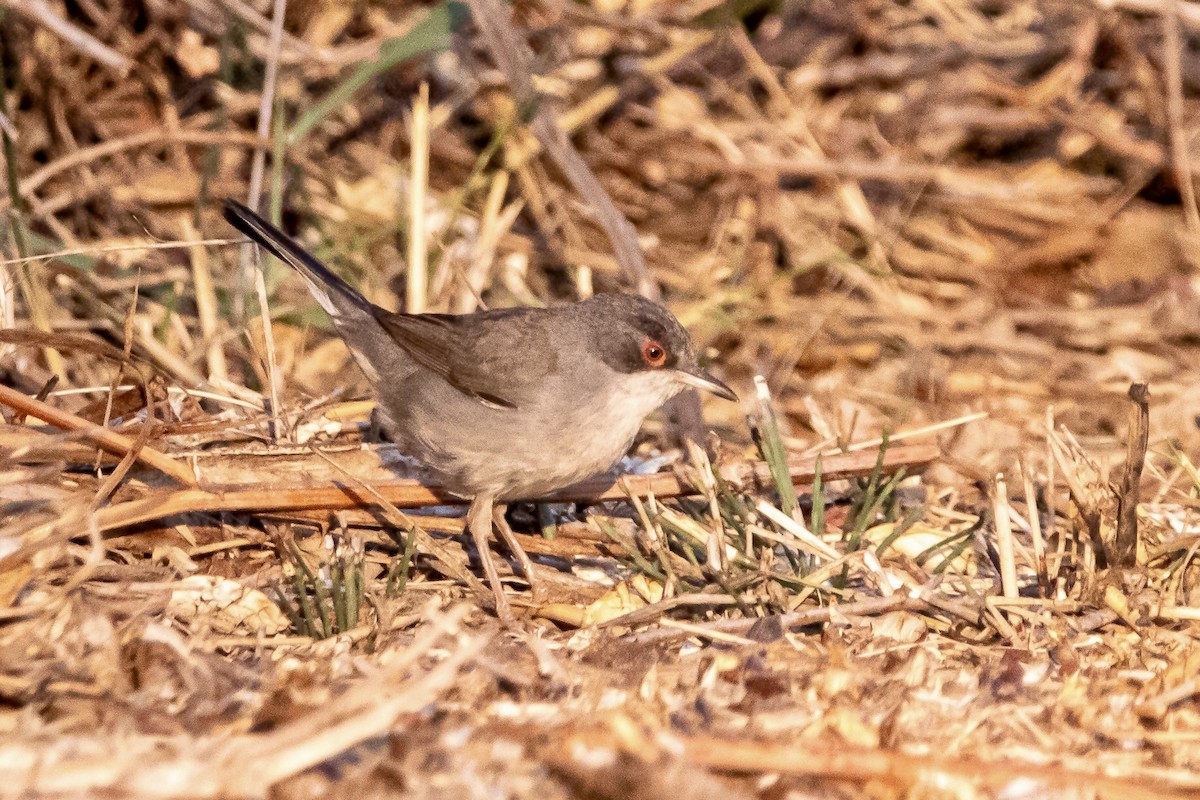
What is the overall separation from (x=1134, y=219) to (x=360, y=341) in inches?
155

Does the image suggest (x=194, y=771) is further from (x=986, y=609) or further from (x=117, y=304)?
(x=117, y=304)

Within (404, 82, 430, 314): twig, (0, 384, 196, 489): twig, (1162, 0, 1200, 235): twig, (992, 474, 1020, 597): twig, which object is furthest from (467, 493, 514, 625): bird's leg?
(1162, 0, 1200, 235): twig

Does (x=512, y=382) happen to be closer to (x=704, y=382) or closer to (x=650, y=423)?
(x=704, y=382)

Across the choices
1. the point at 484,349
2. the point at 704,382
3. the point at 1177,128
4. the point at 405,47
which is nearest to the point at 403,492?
the point at 484,349

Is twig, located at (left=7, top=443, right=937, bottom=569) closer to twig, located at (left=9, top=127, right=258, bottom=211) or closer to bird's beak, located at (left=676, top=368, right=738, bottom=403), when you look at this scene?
bird's beak, located at (left=676, top=368, right=738, bottom=403)

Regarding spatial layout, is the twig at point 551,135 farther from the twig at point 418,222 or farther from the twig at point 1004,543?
the twig at point 1004,543

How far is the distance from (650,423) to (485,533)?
1.17m

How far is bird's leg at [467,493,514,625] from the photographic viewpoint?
12.5 ft

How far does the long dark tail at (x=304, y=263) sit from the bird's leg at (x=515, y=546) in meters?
0.91

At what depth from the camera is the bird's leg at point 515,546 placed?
13.0 ft

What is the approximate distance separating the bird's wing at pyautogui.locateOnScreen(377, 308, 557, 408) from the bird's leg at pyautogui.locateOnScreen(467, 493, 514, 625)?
13.0 inches

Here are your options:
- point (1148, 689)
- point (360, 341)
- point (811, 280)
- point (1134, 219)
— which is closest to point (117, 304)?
point (360, 341)

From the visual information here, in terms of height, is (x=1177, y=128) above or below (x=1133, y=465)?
above

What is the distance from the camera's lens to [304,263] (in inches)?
182
